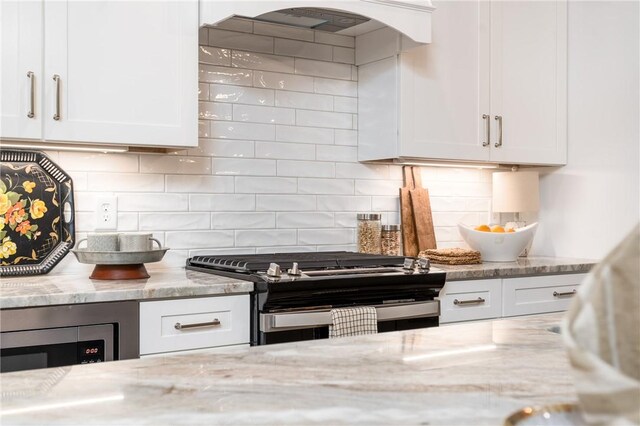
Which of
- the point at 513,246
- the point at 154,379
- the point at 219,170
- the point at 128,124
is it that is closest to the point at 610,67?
the point at 513,246

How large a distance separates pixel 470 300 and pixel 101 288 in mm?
1581

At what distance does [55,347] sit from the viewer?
6.97ft

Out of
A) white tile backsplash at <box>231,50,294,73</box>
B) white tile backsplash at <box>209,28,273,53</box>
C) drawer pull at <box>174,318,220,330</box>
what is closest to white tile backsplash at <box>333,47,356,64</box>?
white tile backsplash at <box>231,50,294,73</box>

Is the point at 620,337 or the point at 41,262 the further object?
the point at 41,262

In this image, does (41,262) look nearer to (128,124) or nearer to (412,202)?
(128,124)

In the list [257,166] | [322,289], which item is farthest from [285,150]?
[322,289]

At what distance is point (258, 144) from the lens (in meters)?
3.22

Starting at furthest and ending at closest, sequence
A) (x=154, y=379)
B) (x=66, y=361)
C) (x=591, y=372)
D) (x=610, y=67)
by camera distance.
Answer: (x=610, y=67) < (x=66, y=361) < (x=154, y=379) < (x=591, y=372)

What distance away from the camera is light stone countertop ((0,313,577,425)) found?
0.85 meters

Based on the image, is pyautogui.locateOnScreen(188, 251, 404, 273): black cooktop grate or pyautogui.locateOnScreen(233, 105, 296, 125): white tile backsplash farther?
pyautogui.locateOnScreen(233, 105, 296, 125): white tile backsplash

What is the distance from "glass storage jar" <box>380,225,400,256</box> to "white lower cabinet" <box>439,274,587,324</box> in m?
0.49

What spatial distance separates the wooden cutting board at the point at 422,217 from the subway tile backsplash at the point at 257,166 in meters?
0.11

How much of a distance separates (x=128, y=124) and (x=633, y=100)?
247 centimetres

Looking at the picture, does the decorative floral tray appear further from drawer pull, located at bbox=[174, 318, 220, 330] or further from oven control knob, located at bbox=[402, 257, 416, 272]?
oven control knob, located at bbox=[402, 257, 416, 272]
